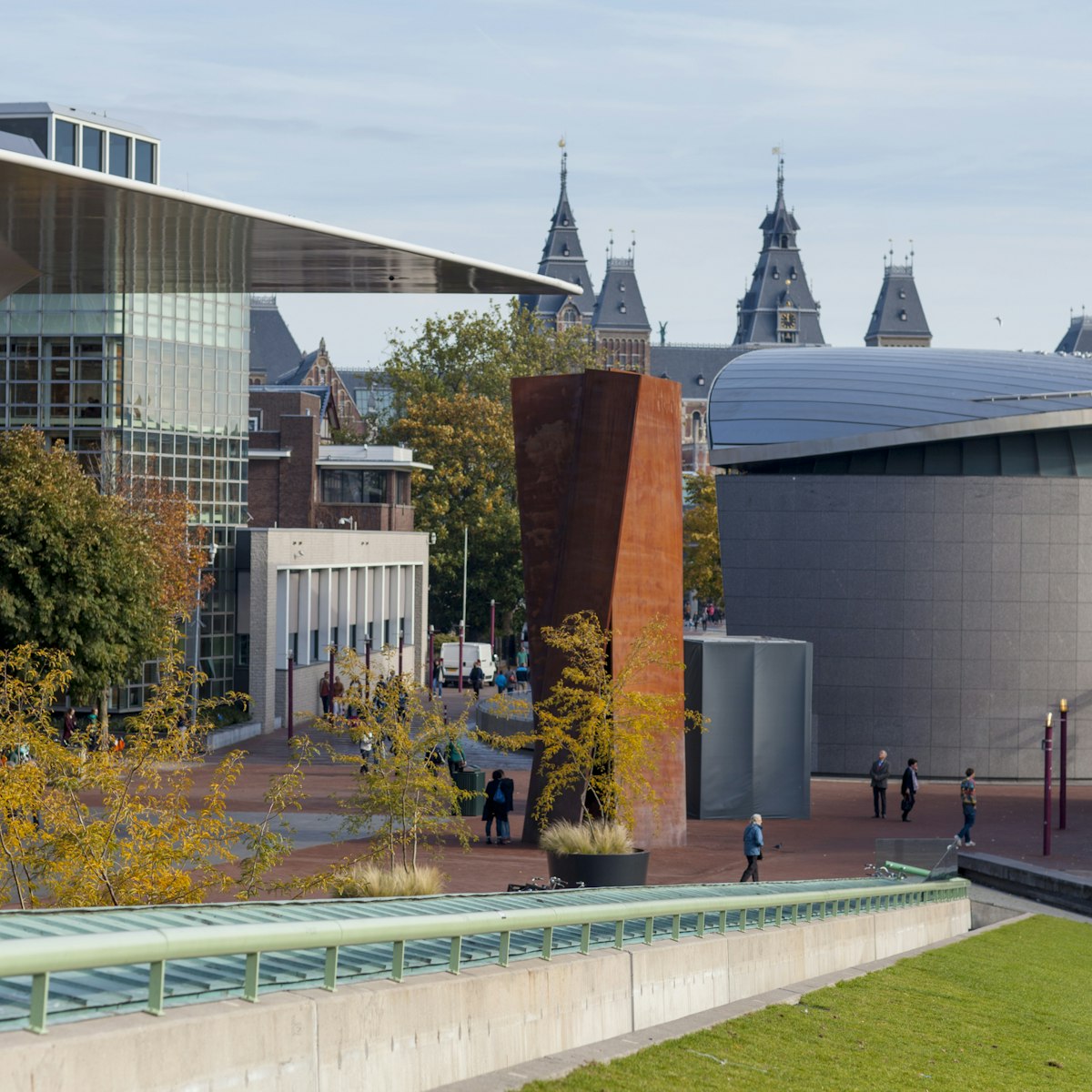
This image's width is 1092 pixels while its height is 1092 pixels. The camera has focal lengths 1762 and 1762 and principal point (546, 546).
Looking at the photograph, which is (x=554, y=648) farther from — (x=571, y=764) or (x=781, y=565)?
(x=781, y=565)

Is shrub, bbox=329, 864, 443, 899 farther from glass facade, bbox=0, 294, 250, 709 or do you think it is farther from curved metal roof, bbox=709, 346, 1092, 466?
glass facade, bbox=0, 294, 250, 709

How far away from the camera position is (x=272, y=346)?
156 metres

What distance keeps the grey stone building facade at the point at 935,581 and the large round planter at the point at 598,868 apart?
2251 centimetres

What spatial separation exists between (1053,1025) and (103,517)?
25210mm

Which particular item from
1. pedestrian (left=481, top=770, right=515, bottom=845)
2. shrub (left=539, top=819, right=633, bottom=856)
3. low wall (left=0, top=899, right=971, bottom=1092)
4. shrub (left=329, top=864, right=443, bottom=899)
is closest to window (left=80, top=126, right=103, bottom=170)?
pedestrian (left=481, top=770, right=515, bottom=845)

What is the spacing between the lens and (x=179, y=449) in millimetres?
51844

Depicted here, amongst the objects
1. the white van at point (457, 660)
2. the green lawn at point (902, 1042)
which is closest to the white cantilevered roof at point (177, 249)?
the green lawn at point (902, 1042)

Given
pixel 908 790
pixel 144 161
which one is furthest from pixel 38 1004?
pixel 144 161

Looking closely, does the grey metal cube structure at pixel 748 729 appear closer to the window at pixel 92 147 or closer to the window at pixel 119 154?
the window at pixel 92 147

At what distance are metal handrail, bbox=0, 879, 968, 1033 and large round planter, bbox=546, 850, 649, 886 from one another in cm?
899

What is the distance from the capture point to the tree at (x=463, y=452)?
78.8 metres

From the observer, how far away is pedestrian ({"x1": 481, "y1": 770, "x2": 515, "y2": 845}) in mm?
27812

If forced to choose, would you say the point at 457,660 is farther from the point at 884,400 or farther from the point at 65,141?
the point at 884,400

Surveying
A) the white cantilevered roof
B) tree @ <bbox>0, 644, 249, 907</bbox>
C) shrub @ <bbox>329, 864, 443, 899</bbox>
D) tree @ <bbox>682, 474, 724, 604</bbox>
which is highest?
the white cantilevered roof
